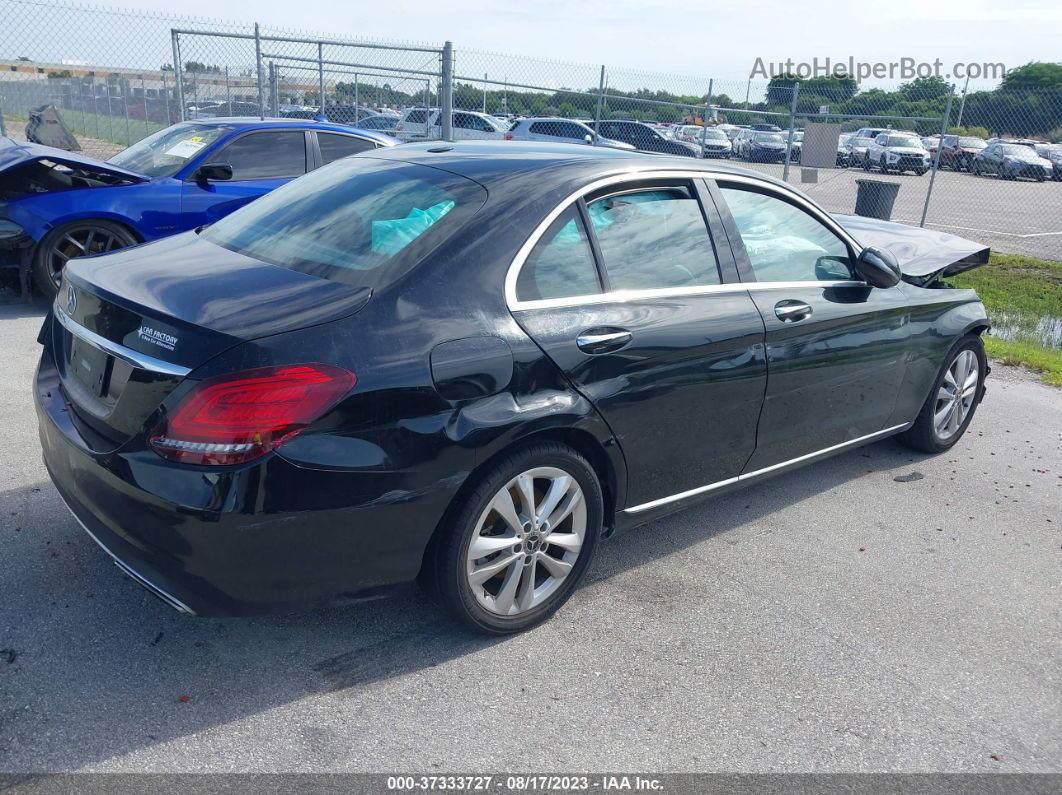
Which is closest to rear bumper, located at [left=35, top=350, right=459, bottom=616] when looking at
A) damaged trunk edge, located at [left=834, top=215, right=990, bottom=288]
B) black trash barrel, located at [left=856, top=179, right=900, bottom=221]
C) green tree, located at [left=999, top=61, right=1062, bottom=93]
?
damaged trunk edge, located at [left=834, top=215, right=990, bottom=288]

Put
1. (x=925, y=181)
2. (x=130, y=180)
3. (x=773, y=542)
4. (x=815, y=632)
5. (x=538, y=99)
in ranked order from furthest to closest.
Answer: (x=925, y=181), (x=538, y=99), (x=130, y=180), (x=773, y=542), (x=815, y=632)

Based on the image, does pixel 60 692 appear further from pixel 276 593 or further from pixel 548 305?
pixel 548 305

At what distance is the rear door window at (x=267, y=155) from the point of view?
311 inches

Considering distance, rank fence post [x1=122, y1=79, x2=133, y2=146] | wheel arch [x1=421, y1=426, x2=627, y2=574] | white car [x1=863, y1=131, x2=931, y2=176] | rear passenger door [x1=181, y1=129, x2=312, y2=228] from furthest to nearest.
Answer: white car [x1=863, y1=131, x2=931, y2=176] → fence post [x1=122, y1=79, x2=133, y2=146] → rear passenger door [x1=181, y1=129, x2=312, y2=228] → wheel arch [x1=421, y1=426, x2=627, y2=574]

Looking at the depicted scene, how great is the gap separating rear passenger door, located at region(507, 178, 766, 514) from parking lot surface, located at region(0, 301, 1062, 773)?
55 centimetres

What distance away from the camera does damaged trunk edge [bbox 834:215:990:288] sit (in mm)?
5148

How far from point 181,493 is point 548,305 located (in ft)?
4.40

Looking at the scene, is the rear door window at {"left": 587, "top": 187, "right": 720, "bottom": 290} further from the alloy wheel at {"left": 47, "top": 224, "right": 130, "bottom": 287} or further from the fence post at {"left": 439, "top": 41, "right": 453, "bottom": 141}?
the fence post at {"left": 439, "top": 41, "right": 453, "bottom": 141}

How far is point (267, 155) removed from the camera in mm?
8031

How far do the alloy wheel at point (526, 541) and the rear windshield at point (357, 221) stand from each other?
2.81 feet

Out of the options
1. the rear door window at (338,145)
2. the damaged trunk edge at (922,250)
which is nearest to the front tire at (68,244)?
the rear door window at (338,145)

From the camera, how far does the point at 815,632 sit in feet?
11.2

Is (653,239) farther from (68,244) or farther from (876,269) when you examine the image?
(68,244)

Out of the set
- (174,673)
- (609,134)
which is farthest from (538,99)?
(174,673)
